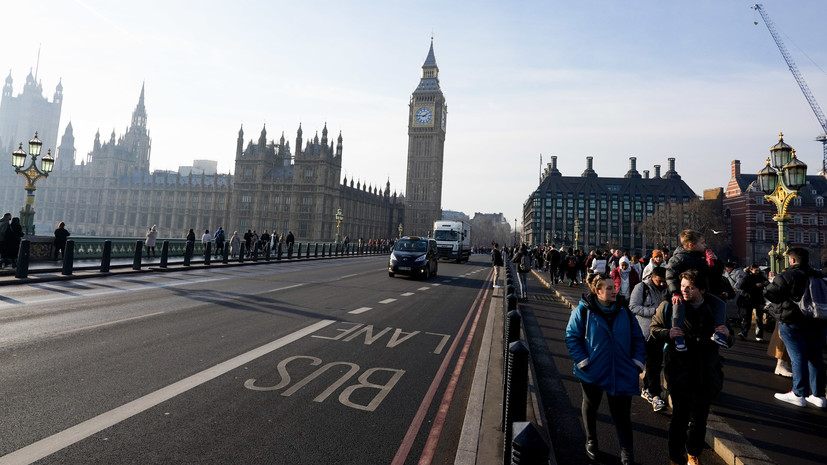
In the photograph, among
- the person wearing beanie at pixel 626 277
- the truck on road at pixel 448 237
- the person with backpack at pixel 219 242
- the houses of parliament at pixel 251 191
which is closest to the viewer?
the person wearing beanie at pixel 626 277

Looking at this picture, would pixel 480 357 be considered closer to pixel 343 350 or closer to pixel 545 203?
pixel 343 350

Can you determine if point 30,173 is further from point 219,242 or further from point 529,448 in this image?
point 529,448

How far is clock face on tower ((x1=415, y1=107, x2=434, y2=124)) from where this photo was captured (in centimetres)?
11544

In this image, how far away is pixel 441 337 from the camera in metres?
8.28

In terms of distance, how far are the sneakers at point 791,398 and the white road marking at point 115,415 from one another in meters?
7.22

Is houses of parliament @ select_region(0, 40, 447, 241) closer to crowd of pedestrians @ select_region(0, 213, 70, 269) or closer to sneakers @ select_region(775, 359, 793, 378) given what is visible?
crowd of pedestrians @ select_region(0, 213, 70, 269)

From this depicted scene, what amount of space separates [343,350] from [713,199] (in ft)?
314

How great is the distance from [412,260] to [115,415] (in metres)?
15.7

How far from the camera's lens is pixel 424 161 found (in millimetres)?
116312

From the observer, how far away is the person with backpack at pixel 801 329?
5328 millimetres

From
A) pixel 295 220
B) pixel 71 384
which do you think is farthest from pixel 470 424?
pixel 295 220

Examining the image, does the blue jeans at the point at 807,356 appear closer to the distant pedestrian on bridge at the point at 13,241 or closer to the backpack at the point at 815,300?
the backpack at the point at 815,300

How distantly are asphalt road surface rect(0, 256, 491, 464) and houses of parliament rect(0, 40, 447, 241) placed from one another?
7106 cm

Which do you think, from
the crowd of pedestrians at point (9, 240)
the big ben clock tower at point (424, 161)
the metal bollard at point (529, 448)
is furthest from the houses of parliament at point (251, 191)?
the metal bollard at point (529, 448)
